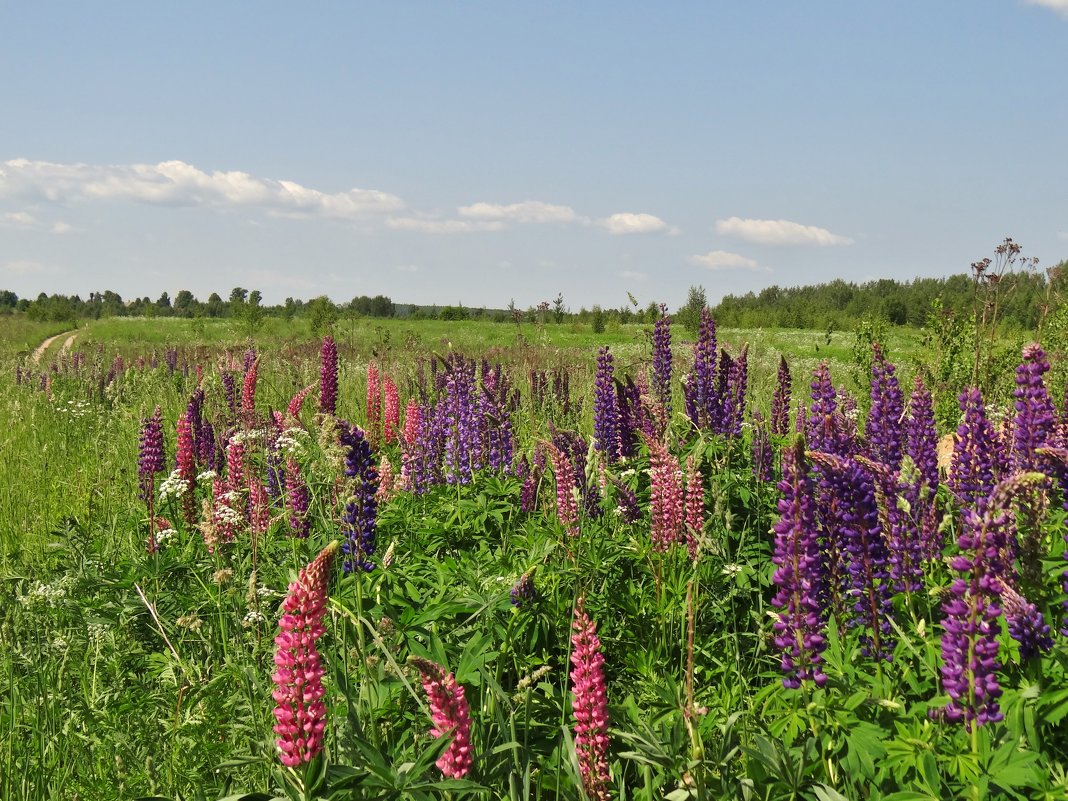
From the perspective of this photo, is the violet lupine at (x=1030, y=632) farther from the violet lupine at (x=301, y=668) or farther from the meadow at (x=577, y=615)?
the violet lupine at (x=301, y=668)

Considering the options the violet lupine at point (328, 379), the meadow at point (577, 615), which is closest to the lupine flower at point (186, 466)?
the meadow at point (577, 615)

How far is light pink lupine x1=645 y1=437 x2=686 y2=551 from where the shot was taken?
3.26 metres

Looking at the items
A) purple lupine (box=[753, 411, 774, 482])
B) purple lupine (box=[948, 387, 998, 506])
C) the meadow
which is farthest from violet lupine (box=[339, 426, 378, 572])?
purple lupine (box=[948, 387, 998, 506])

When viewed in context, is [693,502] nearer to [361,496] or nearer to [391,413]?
[361,496]

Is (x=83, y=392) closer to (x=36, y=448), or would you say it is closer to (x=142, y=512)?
(x=36, y=448)

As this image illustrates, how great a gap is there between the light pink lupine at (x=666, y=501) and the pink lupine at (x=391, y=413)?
16.1 feet

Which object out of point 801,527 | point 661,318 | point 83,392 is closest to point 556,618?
point 801,527

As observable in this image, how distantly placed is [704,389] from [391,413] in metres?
4.14

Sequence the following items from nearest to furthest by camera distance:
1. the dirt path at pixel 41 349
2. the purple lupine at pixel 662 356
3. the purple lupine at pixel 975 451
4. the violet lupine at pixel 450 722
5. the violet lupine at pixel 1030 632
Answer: the violet lupine at pixel 450 722 < the violet lupine at pixel 1030 632 < the purple lupine at pixel 975 451 < the purple lupine at pixel 662 356 < the dirt path at pixel 41 349

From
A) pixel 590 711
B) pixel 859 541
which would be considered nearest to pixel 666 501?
pixel 859 541

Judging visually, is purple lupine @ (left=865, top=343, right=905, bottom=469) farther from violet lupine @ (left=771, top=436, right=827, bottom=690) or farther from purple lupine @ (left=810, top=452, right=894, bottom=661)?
violet lupine @ (left=771, top=436, right=827, bottom=690)

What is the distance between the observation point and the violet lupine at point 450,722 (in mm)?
1803

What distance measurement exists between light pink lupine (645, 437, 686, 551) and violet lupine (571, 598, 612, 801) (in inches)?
47.9

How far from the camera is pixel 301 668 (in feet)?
5.38
